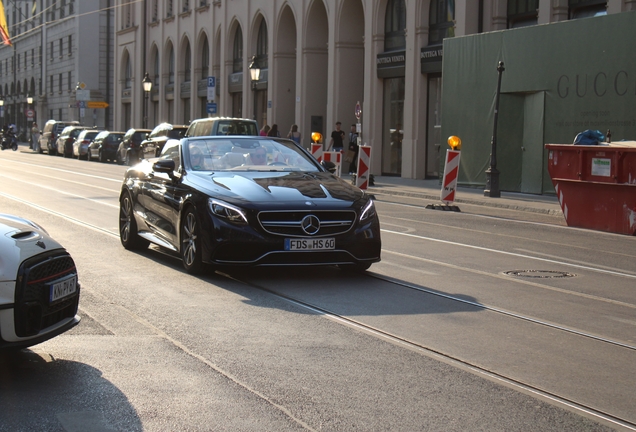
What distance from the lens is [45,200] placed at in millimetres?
19844

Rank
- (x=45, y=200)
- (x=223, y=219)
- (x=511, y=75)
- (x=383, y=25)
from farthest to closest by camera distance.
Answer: (x=383, y=25)
(x=511, y=75)
(x=45, y=200)
(x=223, y=219)

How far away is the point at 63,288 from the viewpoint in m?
5.73

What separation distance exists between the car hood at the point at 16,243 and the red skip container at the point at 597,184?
40.2ft

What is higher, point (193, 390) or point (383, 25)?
point (383, 25)

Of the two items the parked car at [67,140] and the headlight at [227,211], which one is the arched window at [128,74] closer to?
the parked car at [67,140]

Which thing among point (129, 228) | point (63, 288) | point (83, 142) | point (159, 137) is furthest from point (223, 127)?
point (83, 142)

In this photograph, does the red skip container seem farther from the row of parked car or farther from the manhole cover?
the row of parked car

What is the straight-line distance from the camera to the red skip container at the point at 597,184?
53.2 ft

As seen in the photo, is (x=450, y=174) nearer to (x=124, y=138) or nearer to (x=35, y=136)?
(x=124, y=138)

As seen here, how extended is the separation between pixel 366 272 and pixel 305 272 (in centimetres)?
64

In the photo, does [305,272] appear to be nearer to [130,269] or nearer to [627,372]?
[130,269]

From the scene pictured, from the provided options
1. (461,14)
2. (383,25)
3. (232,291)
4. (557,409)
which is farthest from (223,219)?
(383,25)

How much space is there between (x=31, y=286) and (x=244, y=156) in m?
5.79

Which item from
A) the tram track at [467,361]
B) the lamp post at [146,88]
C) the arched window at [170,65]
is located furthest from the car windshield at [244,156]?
the arched window at [170,65]
